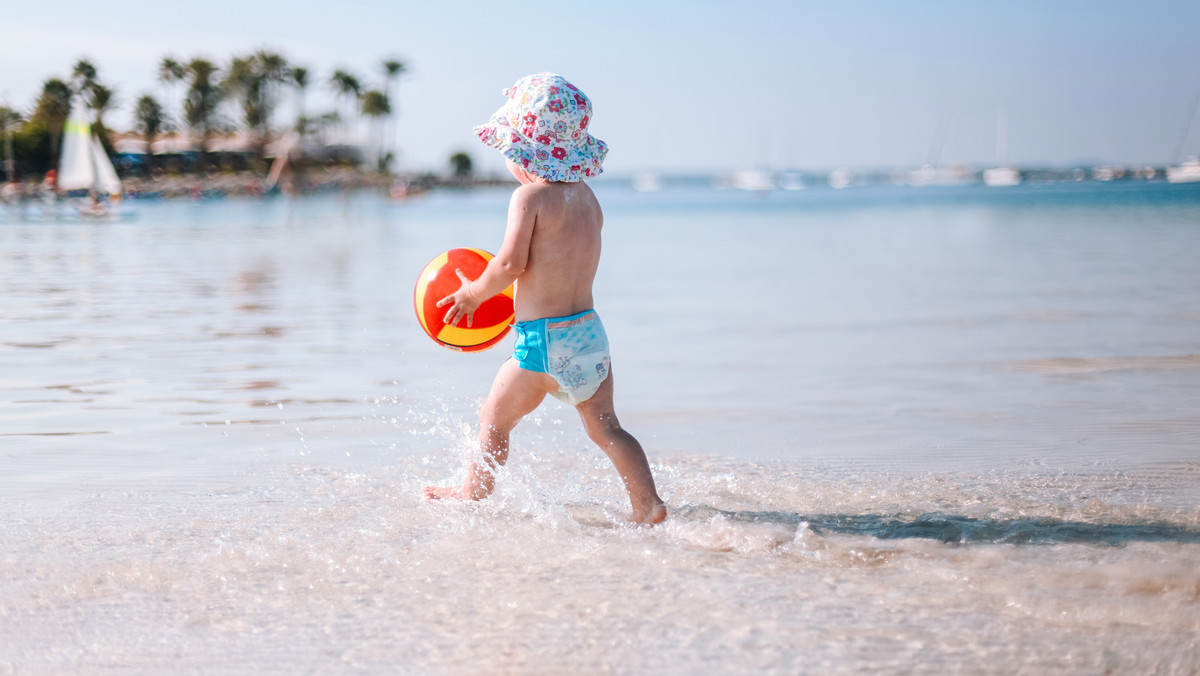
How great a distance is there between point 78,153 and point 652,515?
38.0 meters

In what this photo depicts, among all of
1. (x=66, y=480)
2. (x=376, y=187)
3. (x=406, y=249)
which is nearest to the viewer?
(x=66, y=480)

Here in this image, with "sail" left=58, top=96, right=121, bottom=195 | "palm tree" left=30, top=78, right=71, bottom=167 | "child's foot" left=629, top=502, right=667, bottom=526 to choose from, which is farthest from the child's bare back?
"palm tree" left=30, top=78, right=71, bottom=167

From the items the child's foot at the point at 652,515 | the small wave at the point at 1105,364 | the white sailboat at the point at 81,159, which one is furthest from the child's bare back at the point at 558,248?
the white sailboat at the point at 81,159

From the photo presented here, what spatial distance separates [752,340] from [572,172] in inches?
198

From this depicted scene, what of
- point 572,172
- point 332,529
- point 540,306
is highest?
point 572,172

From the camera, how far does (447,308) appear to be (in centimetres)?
390

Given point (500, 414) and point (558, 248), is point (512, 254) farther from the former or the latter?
point (500, 414)

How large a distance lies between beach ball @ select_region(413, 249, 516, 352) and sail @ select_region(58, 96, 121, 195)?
120ft

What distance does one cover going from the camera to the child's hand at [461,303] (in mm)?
3732

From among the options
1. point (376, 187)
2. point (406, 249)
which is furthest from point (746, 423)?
point (376, 187)

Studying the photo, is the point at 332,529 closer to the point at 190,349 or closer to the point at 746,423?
the point at 746,423

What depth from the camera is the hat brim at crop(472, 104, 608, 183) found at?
3533 mm

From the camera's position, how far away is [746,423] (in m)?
5.45

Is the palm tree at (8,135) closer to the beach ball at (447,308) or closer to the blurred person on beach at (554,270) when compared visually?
the beach ball at (447,308)
